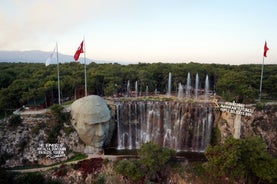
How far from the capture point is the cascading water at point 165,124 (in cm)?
3159

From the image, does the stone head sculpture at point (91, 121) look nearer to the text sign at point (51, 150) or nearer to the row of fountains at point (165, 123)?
the text sign at point (51, 150)

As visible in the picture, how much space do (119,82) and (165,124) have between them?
13.8 m

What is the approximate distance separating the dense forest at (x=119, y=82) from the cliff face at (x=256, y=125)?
149 inches

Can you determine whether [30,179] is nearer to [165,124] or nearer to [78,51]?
[78,51]

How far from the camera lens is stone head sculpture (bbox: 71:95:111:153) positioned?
27.6 metres

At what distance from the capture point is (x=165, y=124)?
106 ft

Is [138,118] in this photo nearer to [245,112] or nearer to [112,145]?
[112,145]

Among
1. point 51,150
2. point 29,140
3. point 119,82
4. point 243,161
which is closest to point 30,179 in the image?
point 51,150

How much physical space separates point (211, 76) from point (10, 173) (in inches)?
1553

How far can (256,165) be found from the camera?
20.9 meters

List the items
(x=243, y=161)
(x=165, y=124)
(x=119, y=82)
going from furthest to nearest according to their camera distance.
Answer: (x=119, y=82), (x=165, y=124), (x=243, y=161)

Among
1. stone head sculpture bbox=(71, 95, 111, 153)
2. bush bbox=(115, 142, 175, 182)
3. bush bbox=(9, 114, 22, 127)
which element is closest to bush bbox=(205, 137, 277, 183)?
bush bbox=(115, 142, 175, 182)

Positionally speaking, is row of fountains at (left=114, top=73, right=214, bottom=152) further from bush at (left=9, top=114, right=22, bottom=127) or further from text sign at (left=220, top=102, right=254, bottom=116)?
bush at (left=9, top=114, right=22, bottom=127)

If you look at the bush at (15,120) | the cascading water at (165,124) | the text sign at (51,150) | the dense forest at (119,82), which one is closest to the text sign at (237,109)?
the cascading water at (165,124)
